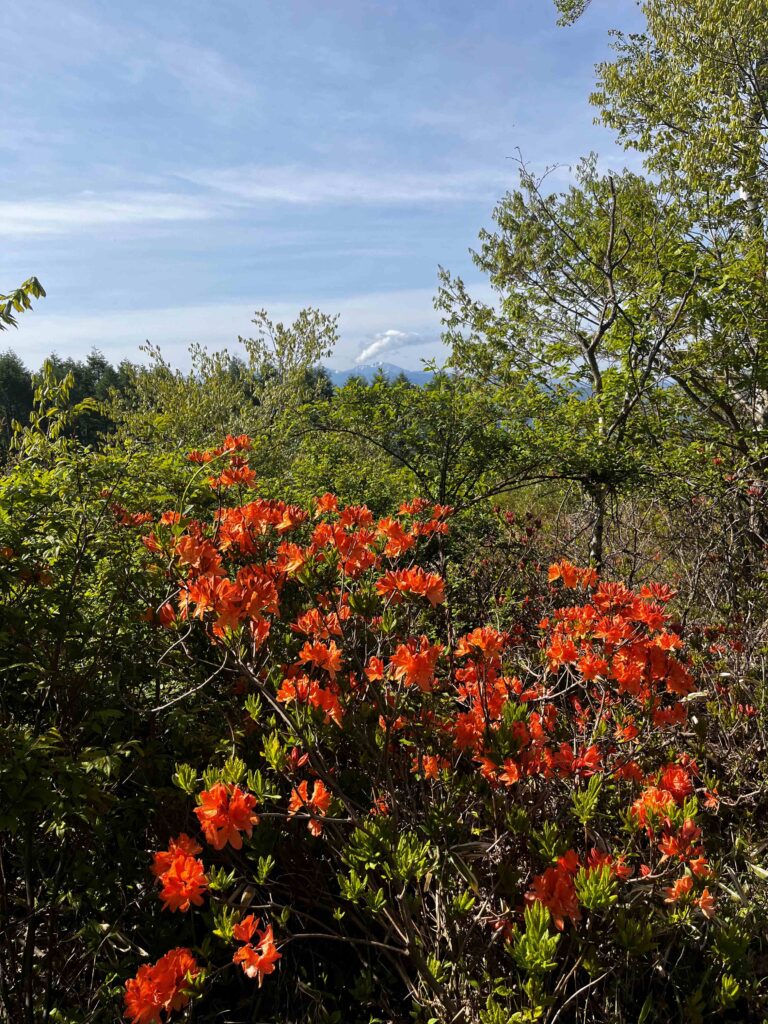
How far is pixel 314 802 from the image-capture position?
50.8 inches

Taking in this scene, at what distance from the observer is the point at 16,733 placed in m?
1.36

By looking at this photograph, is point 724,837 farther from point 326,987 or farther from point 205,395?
point 205,395

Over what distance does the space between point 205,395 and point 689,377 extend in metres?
7.33

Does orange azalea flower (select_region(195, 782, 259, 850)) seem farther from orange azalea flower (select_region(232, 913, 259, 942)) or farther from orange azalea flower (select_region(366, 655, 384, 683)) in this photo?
orange azalea flower (select_region(366, 655, 384, 683))

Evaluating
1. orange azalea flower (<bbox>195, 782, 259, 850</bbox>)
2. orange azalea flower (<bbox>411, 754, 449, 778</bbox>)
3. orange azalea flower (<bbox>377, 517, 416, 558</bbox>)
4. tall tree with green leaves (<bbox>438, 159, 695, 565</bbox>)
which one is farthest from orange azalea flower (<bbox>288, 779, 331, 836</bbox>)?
tall tree with green leaves (<bbox>438, 159, 695, 565</bbox>)

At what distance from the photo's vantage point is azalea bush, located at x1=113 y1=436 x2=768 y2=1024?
1.14 m

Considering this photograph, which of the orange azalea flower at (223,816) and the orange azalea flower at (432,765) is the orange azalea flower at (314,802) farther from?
the orange azalea flower at (432,765)

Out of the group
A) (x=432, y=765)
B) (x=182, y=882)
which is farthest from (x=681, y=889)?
(x=182, y=882)

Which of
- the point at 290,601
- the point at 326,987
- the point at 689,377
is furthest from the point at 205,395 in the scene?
the point at 326,987

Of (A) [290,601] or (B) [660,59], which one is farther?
(B) [660,59]

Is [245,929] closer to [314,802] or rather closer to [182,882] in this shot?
[182,882]

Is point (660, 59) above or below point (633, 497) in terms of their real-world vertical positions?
above

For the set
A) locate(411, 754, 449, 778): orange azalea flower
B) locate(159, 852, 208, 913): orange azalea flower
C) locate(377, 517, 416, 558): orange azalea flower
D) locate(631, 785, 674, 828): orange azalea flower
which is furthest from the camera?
locate(377, 517, 416, 558): orange azalea flower

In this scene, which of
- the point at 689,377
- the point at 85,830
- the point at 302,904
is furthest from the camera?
the point at 689,377
